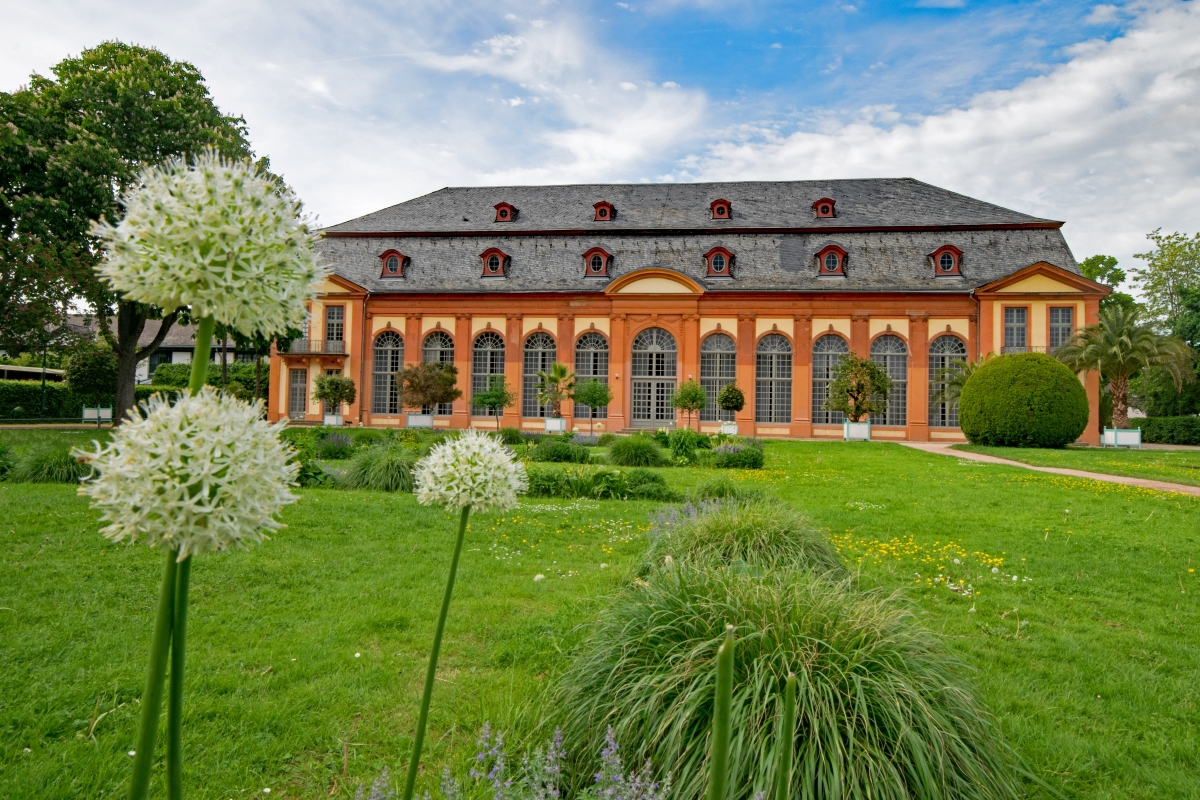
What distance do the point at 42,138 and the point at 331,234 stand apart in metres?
16.8

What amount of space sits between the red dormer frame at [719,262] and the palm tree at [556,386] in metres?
8.19

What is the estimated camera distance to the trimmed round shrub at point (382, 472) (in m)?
11.0

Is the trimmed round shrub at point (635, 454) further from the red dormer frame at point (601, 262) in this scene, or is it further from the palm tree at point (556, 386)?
the red dormer frame at point (601, 262)

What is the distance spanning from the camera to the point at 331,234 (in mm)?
34500

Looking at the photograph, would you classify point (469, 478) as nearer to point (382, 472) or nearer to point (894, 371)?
point (382, 472)

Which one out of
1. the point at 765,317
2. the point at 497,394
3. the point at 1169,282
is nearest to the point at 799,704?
the point at 497,394

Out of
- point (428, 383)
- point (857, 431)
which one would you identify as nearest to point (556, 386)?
point (428, 383)

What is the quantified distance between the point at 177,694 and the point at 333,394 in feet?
105

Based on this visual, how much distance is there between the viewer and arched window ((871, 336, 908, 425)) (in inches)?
1192

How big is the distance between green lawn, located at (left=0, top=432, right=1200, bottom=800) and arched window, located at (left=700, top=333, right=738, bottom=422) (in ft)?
74.0

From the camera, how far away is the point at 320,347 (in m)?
33.2

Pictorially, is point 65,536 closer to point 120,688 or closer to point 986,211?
point 120,688

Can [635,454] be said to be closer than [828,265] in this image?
Yes

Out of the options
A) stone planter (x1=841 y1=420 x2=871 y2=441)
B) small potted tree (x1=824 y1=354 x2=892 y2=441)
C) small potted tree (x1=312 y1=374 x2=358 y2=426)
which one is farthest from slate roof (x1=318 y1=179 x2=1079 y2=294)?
stone planter (x1=841 y1=420 x2=871 y2=441)
